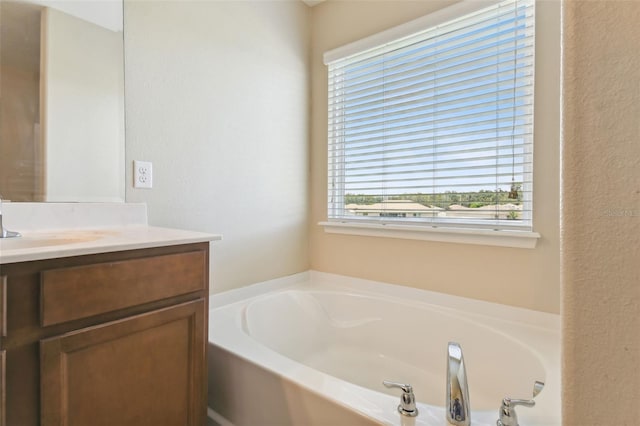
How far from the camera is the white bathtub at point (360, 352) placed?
1.08 m

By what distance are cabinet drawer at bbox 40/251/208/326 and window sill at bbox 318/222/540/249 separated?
1214mm

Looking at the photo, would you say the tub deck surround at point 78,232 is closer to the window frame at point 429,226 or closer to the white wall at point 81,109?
the white wall at point 81,109

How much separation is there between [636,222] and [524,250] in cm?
142

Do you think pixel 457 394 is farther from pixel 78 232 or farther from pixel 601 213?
pixel 78 232

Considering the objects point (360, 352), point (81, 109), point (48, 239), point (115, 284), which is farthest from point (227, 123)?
point (360, 352)

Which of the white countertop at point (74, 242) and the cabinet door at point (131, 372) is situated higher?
the white countertop at point (74, 242)

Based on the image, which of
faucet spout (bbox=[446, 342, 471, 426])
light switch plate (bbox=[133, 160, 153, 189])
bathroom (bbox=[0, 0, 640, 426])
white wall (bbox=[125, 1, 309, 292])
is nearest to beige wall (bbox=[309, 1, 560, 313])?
bathroom (bbox=[0, 0, 640, 426])

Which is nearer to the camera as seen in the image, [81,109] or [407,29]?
[81,109]

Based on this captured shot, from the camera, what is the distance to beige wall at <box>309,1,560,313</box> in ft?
5.08

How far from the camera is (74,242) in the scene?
1.05 m

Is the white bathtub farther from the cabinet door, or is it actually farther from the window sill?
the window sill

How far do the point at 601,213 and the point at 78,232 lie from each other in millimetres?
1542

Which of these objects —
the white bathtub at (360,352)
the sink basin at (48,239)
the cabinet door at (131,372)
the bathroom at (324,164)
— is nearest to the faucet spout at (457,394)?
the white bathtub at (360,352)

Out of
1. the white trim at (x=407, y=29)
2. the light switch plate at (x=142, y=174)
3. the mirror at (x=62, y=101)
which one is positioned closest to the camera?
the mirror at (x=62, y=101)
